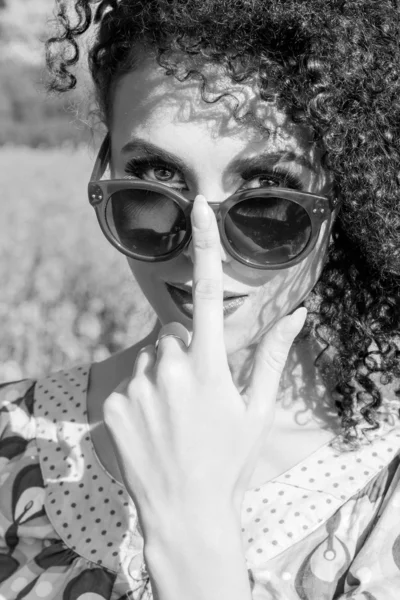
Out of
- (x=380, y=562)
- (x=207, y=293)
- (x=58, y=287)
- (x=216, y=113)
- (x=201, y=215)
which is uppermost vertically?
(x=216, y=113)

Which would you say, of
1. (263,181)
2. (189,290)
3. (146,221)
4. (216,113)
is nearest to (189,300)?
(189,290)

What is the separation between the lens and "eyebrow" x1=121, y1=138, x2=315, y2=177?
1.60 m

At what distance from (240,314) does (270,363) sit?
434 millimetres

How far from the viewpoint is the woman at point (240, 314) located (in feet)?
4.20

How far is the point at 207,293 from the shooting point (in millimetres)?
1313

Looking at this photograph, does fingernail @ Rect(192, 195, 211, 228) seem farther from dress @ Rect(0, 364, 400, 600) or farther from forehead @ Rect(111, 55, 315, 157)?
dress @ Rect(0, 364, 400, 600)

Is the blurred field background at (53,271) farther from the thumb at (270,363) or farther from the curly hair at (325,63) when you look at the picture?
the thumb at (270,363)

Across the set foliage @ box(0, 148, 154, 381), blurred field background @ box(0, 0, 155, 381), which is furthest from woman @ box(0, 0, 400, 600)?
foliage @ box(0, 148, 154, 381)

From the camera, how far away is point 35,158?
6.18m

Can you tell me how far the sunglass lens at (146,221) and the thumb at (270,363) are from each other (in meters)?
0.40

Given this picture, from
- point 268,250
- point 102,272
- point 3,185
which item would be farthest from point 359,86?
point 3,185

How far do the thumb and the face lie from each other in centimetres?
31

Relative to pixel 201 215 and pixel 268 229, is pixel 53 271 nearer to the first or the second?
pixel 268 229

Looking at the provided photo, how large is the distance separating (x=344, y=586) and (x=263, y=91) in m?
1.01
